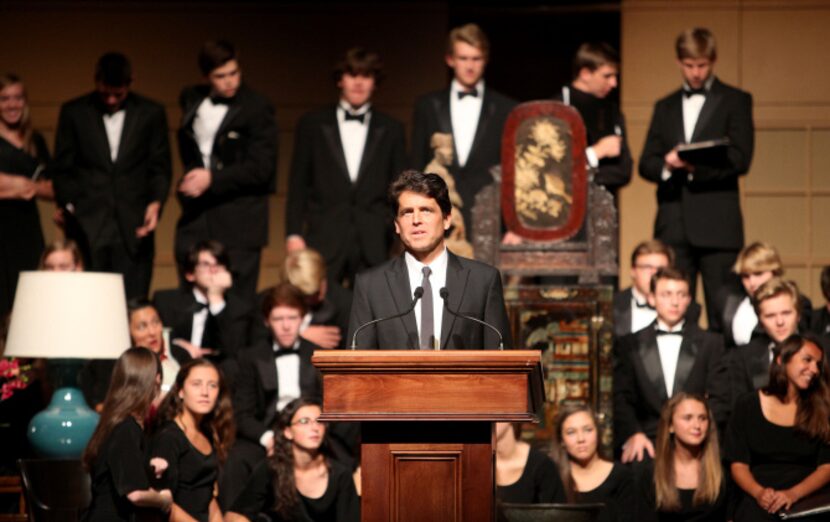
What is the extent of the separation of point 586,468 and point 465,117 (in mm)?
2143

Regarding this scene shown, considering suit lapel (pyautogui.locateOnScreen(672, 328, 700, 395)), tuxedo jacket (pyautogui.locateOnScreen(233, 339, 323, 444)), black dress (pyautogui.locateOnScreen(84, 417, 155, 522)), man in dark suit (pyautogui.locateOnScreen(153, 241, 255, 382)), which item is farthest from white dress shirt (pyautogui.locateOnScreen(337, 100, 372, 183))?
black dress (pyautogui.locateOnScreen(84, 417, 155, 522))

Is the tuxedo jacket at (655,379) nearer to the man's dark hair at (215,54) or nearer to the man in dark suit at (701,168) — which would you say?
the man in dark suit at (701,168)

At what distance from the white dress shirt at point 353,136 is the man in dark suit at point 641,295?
5.28ft

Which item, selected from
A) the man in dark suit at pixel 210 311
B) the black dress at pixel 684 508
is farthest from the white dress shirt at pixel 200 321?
the black dress at pixel 684 508

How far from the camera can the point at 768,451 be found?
21.7 feet

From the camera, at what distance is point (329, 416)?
416 centimetres

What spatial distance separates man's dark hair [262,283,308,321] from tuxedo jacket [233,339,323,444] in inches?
7.1

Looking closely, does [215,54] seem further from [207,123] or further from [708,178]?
[708,178]

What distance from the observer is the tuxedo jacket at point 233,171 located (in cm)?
824

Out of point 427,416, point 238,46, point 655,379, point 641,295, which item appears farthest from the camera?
point 238,46

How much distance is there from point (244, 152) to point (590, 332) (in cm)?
216

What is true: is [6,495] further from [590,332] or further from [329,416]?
[329,416]

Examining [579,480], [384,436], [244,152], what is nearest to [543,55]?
[244,152]

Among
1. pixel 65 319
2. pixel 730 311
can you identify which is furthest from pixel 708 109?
pixel 65 319
